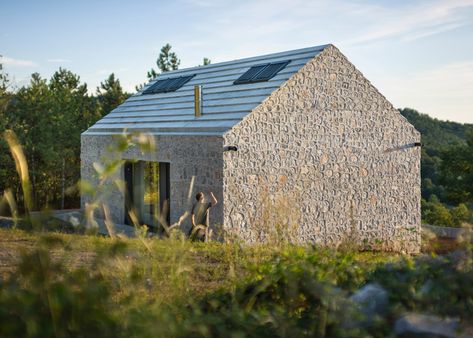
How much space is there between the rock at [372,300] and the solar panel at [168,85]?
12.2 meters

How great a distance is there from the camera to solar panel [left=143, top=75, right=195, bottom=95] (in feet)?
52.3

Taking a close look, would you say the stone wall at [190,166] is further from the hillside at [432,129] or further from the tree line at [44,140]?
the hillside at [432,129]

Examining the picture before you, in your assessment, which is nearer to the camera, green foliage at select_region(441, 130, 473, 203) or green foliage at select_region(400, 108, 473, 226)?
green foliage at select_region(400, 108, 473, 226)

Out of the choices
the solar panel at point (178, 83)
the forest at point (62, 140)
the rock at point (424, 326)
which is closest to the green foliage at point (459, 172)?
the forest at point (62, 140)

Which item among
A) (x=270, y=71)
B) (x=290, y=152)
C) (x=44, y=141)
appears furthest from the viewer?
(x=44, y=141)

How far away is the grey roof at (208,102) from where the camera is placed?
40.2 ft

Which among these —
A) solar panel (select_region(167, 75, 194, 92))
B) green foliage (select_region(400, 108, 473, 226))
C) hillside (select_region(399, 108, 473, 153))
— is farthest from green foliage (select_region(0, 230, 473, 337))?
hillside (select_region(399, 108, 473, 153))

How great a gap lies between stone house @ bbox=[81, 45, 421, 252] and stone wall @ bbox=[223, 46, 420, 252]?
0.02 metres

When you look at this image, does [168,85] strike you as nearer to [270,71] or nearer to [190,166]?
[270,71]

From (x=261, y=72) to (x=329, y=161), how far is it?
8.17 ft

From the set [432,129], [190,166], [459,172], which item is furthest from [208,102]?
[432,129]

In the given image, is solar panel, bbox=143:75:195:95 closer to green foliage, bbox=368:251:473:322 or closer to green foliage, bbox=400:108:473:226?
green foliage, bbox=400:108:473:226

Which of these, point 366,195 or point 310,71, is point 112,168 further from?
point 366,195

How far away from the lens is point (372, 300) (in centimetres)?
399
